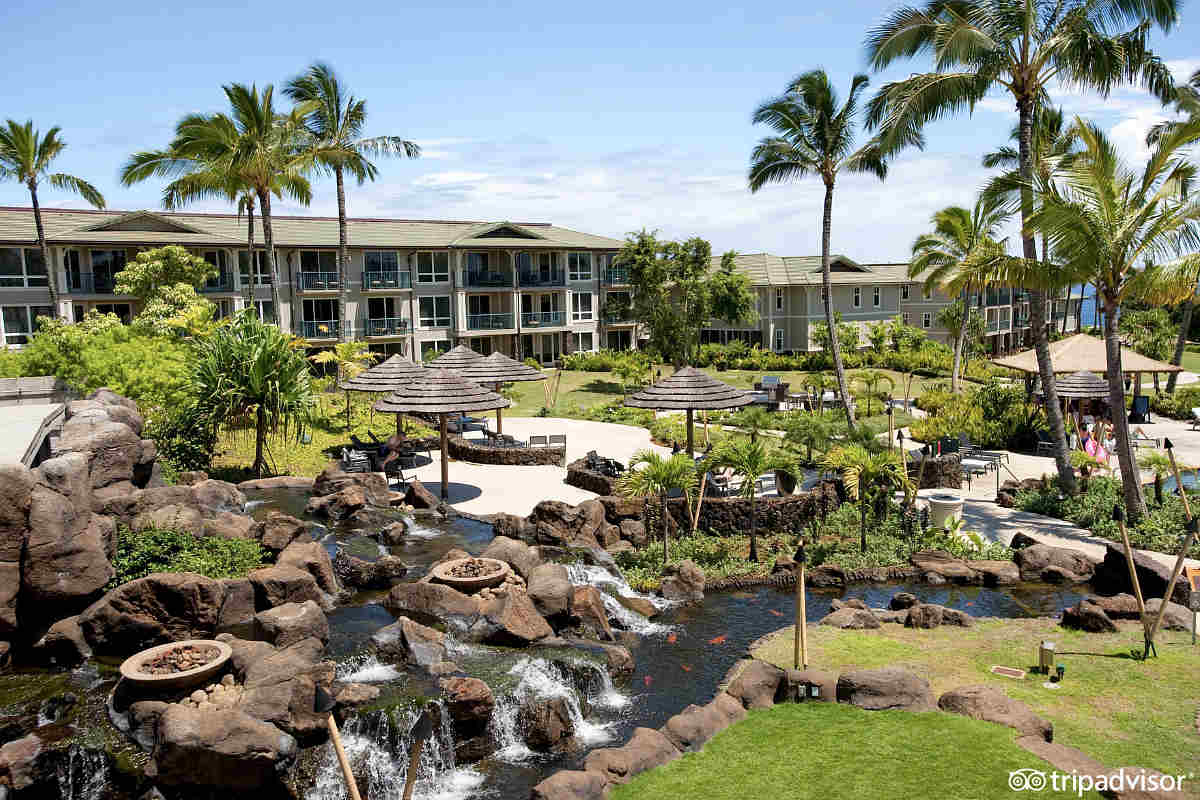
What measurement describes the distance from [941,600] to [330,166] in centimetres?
2819

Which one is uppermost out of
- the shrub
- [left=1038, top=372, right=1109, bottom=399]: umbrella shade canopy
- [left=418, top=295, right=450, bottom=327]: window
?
[left=418, top=295, right=450, bottom=327]: window

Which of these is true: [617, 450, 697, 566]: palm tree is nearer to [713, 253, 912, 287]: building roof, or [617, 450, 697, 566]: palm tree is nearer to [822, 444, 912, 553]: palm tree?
[822, 444, 912, 553]: palm tree

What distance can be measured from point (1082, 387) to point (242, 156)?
2732cm

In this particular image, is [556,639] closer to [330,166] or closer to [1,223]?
[330,166]

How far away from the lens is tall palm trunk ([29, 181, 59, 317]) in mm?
34969

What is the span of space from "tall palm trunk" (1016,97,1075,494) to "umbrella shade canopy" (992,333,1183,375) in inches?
202

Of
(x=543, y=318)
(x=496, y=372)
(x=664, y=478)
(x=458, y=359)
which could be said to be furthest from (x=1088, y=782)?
(x=543, y=318)

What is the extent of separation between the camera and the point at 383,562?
14219 millimetres

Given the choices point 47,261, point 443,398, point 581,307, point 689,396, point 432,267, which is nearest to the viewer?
point 443,398

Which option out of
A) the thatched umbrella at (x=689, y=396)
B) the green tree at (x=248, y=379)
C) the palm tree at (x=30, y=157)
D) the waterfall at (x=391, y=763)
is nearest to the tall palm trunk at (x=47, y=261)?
Result: the palm tree at (x=30, y=157)

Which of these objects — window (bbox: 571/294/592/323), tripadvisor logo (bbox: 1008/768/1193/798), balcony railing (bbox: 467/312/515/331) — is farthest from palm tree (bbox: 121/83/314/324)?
tripadvisor logo (bbox: 1008/768/1193/798)

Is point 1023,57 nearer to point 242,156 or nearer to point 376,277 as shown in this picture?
point 242,156

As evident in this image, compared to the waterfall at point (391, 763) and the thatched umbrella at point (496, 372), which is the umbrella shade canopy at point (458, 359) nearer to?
the thatched umbrella at point (496, 372)

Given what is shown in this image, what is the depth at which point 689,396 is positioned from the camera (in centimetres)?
1939
